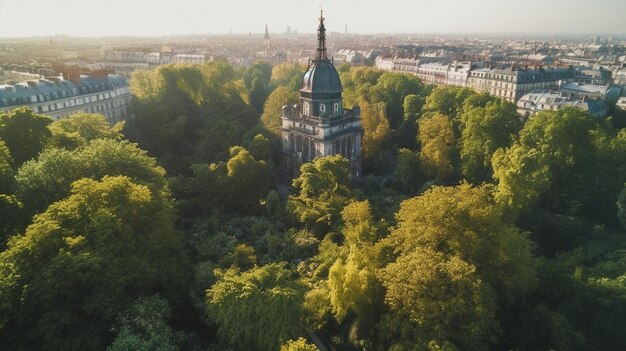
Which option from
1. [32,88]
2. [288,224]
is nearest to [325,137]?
[288,224]

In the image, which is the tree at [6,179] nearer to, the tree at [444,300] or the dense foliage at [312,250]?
the dense foliage at [312,250]

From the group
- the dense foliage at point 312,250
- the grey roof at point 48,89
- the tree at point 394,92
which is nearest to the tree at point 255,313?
the dense foliage at point 312,250

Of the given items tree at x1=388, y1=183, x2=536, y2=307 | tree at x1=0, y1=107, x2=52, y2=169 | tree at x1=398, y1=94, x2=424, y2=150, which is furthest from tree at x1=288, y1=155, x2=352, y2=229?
tree at x1=398, y1=94, x2=424, y2=150

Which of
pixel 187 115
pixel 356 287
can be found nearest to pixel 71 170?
pixel 356 287

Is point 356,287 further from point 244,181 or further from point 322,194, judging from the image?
point 244,181

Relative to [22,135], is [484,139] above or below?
below

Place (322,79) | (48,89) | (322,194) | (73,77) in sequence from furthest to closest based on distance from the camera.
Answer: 1. (73,77)
2. (48,89)
3. (322,79)
4. (322,194)
